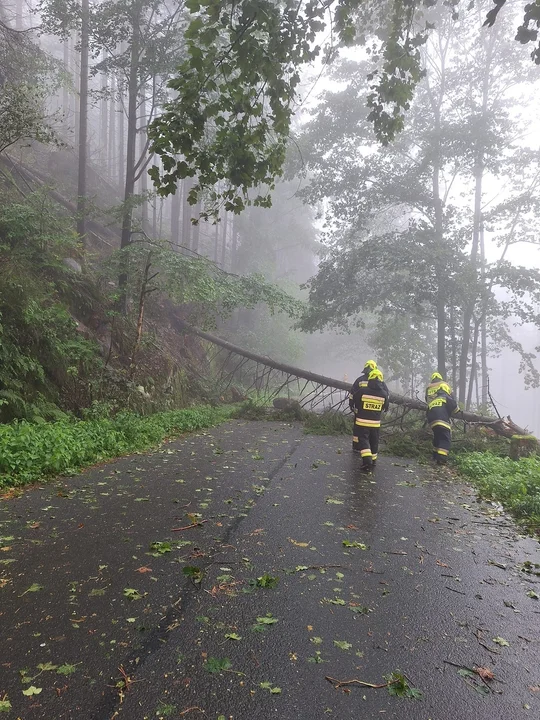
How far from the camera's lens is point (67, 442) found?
672 cm

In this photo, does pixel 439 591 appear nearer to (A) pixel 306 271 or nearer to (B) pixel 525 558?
(B) pixel 525 558

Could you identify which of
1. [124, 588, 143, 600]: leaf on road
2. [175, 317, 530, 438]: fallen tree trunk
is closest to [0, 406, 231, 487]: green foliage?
[124, 588, 143, 600]: leaf on road

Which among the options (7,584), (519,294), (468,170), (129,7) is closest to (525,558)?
(7,584)

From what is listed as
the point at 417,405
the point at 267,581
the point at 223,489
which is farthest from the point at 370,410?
the point at 267,581

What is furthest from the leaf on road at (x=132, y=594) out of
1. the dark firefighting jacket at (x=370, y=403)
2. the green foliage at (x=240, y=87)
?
the dark firefighting jacket at (x=370, y=403)

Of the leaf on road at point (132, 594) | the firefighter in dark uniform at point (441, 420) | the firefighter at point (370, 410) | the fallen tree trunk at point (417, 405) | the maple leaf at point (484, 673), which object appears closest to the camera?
the maple leaf at point (484, 673)

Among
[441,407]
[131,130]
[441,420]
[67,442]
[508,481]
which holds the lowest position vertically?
[508,481]

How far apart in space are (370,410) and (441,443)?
214 centimetres

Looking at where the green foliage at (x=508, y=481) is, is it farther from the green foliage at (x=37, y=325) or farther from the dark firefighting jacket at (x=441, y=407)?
the green foliage at (x=37, y=325)

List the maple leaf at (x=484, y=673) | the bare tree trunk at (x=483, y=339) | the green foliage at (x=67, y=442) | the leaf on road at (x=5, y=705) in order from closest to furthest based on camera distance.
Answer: the leaf on road at (x=5, y=705) < the maple leaf at (x=484, y=673) < the green foliage at (x=67, y=442) < the bare tree trunk at (x=483, y=339)

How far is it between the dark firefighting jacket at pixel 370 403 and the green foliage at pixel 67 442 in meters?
4.02

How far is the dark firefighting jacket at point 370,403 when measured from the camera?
8.53 metres

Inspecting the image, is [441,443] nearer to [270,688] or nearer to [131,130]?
[270,688]

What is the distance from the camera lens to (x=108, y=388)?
980 centimetres
